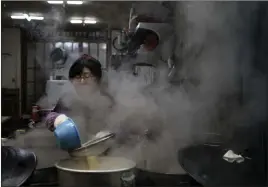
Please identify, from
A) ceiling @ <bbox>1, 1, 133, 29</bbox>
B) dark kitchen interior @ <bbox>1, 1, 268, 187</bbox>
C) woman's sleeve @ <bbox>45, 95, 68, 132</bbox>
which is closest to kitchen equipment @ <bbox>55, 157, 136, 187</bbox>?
dark kitchen interior @ <bbox>1, 1, 268, 187</bbox>

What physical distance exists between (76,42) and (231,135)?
1.98 ft

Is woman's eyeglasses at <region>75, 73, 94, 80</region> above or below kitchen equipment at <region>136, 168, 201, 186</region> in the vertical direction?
above

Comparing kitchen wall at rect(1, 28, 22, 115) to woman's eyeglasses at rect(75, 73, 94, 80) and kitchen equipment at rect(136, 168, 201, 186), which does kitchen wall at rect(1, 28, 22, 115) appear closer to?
woman's eyeglasses at rect(75, 73, 94, 80)

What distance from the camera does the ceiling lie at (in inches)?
49.7

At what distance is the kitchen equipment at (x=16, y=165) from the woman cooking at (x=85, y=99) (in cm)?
17

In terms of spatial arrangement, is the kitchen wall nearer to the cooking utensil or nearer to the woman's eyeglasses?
the woman's eyeglasses

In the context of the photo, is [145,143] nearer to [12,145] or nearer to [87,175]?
[87,175]

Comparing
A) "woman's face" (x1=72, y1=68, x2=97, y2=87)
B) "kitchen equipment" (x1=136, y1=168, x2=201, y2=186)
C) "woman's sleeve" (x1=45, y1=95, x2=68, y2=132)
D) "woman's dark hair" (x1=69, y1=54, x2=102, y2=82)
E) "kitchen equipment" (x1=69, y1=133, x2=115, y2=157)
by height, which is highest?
"woman's dark hair" (x1=69, y1=54, x2=102, y2=82)

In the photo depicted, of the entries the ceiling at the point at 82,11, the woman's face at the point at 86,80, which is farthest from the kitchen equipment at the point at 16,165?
the ceiling at the point at 82,11

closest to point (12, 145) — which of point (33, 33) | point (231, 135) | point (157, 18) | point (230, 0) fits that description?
point (33, 33)

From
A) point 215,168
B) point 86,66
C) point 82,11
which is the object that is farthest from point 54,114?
point 215,168

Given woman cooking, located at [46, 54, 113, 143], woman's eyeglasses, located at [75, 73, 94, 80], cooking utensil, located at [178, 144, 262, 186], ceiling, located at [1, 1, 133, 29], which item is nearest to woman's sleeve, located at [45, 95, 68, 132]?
woman cooking, located at [46, 54, 113, 143]

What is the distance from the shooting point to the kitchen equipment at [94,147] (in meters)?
1.27

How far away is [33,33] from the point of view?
4.15 feet
